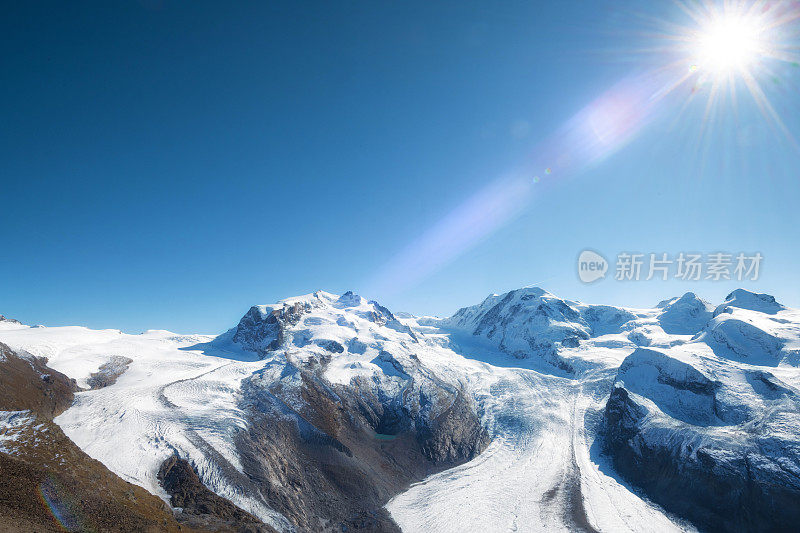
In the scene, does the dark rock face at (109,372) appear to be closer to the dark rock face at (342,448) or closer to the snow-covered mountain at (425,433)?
the snow-covered mountain at (425,433)

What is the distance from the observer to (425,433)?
3450 inches

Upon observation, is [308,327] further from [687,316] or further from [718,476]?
[687,316]

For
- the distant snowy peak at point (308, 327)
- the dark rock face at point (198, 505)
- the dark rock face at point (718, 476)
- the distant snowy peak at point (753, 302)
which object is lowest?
the dark rock face at point (198, 505)

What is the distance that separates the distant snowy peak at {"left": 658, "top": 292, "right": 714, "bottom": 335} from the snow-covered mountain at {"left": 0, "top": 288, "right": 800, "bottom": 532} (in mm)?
45311

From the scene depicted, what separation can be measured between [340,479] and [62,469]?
149ft

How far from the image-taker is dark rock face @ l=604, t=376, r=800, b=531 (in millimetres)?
51375

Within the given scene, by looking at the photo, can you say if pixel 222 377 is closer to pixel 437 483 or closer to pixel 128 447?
pixel 128 447

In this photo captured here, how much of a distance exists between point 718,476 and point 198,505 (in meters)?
86.2

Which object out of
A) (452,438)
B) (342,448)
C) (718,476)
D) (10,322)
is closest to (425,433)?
(452,438)

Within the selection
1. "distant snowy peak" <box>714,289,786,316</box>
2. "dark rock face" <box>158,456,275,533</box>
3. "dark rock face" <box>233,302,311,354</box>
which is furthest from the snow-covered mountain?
"distant snowy peak" <box>714,289,786,316</box>

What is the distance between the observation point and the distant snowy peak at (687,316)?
573 ft

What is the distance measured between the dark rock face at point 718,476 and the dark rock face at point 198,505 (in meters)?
74.5

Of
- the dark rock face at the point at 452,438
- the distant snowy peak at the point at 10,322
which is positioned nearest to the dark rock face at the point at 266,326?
the distant snowy peak at the point at 10,322

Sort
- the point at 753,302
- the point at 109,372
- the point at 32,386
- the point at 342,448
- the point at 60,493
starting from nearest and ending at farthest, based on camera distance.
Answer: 1. the point at 60,493
2. the point at 32,386
3. the point at 342,448
4. the point at 109,372
5. the point at 753,302
